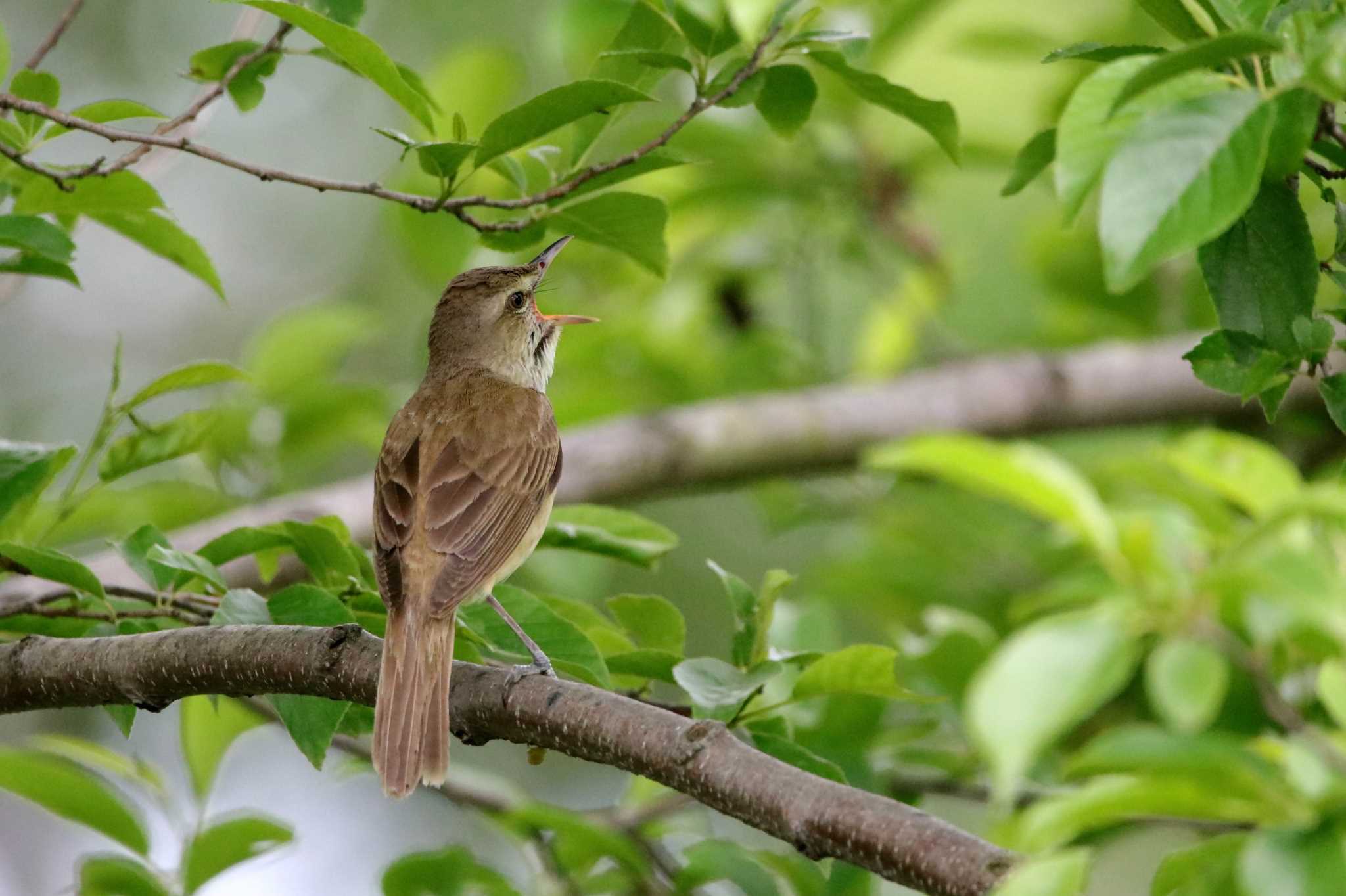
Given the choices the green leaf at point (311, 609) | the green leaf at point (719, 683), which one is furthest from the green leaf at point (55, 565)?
the green leaf at point (719, 683)

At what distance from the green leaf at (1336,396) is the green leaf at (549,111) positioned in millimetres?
1354

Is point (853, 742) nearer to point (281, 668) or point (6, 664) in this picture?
point (281, 668)

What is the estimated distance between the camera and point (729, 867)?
3.53 metres

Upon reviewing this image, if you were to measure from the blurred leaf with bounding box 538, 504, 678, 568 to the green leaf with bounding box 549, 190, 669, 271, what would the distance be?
0.61 m

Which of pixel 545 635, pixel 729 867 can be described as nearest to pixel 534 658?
pixel 545 635

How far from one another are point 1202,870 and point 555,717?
116 centimetres

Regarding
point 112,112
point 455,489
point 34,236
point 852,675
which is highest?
point 112,112

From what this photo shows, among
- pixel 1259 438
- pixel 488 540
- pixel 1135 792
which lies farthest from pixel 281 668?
pixel 1259 438

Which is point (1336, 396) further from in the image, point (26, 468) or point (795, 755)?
point (26, 468)

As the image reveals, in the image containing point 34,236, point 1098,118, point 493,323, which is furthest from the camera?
point 493,323

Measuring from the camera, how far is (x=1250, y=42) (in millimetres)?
2102

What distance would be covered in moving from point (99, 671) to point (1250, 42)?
2.35 m

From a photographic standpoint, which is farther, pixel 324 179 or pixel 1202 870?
pixel 324 179

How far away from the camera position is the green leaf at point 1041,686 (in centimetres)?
191
